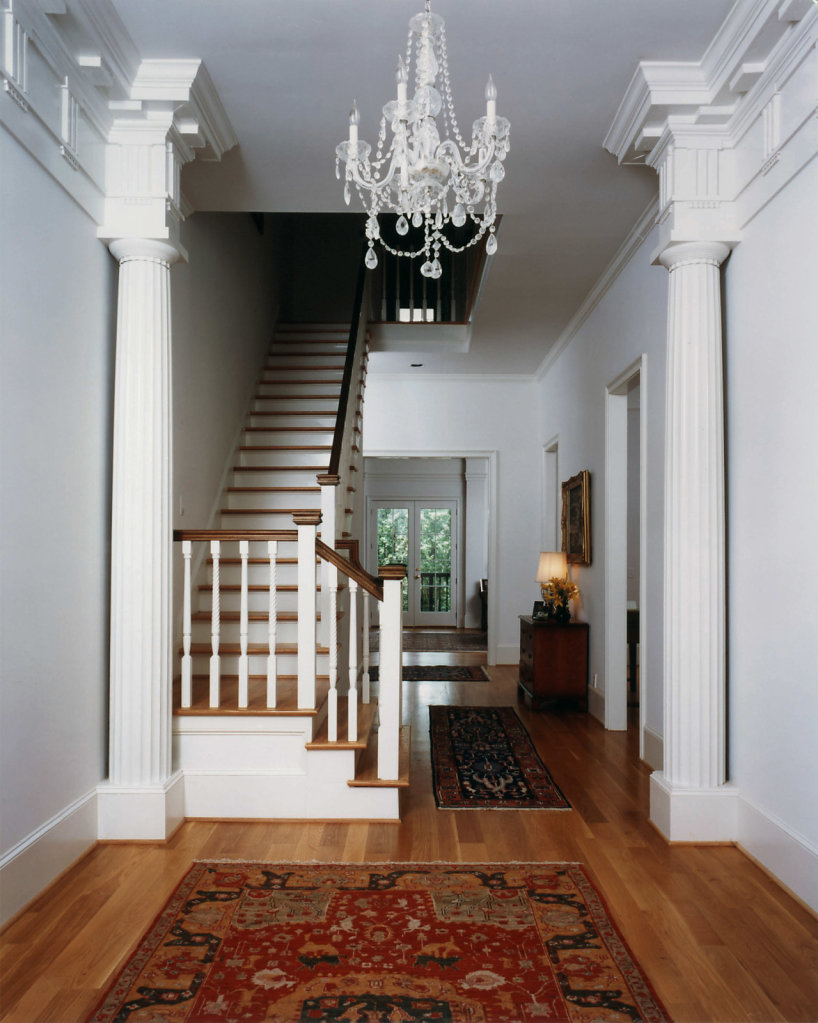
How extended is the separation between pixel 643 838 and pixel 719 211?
2.75 m

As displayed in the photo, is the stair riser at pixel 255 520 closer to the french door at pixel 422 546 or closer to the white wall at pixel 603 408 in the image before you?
the white wall at pixel 603 408

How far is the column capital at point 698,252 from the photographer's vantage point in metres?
3.49

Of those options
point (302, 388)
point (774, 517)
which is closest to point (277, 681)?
point (774, 517)

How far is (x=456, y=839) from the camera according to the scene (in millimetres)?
3482

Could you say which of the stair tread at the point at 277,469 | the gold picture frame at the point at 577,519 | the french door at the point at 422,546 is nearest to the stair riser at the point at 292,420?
the stair tread at the point at 277,469

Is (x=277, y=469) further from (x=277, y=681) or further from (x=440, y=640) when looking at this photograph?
(x=440, y=640)

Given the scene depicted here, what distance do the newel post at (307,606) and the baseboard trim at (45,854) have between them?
1.00 metres

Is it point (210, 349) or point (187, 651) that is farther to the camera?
point (210, 349)

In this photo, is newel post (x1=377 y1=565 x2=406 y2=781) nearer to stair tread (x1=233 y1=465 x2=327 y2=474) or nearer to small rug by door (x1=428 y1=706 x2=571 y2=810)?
small rug by door (x1=428 y1=706 x2=571 y2=810)

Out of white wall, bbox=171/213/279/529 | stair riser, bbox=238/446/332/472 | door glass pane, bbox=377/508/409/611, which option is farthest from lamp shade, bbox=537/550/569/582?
door glass pane, bbox=377/508/409/611

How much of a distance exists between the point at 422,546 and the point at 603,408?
7.91 meters

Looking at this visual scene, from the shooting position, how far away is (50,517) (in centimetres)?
296

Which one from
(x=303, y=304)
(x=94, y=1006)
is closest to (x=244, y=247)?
(x=303, y=304)

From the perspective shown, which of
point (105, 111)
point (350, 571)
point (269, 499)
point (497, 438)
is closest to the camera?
point (105, 111)
